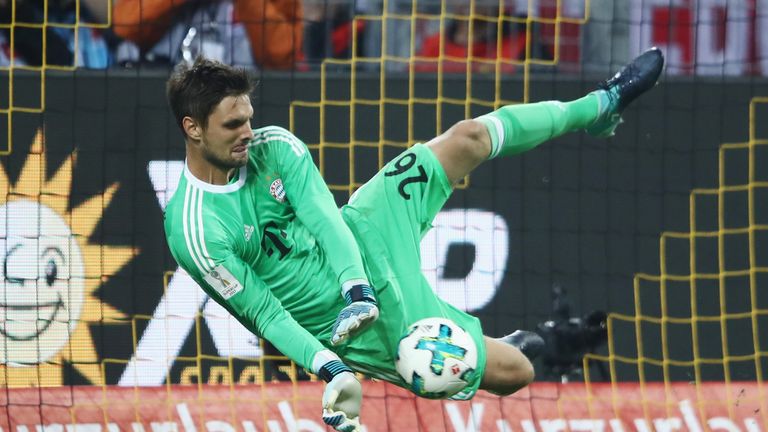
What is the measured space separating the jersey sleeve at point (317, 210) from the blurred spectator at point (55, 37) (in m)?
2.74

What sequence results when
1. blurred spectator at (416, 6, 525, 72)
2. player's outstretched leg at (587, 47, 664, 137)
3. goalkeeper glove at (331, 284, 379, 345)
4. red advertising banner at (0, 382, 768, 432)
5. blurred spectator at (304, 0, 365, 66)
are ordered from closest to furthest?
goalkeeper glove at (331, 284, 379, 345), player's outstretched leg at (587, 47, 664, 137), red advertising banner at (0, 382, 768, 432), blurred spectator at (304, 0, 365, 66), blurred spectator at (416, 6, 525, 72)

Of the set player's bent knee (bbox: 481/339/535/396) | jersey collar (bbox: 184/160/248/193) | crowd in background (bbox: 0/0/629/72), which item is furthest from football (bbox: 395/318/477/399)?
crowd in background (bbox: 0/0/629/72)

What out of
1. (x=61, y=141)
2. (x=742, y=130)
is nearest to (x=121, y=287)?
(x=61, y=141)

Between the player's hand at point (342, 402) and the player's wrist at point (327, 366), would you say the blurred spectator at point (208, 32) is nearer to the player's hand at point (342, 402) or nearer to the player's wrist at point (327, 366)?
the player's wrist at point (327, 366)

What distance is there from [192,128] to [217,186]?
235 mm

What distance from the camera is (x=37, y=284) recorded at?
7281 mm

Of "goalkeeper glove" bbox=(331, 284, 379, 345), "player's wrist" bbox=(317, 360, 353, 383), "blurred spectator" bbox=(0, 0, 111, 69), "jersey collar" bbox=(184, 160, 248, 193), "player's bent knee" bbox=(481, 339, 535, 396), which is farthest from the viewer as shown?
"blurred spectator" bbox=(0, 0, 111, 69)

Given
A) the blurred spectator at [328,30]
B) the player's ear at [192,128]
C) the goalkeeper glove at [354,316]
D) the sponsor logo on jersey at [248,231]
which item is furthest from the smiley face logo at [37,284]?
the goalkeeper glove at [354,316]

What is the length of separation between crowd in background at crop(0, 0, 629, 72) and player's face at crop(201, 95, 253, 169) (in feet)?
8.59

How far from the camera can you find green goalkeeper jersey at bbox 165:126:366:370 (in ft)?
15.8

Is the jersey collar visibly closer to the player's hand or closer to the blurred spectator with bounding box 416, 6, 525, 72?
the player's hand

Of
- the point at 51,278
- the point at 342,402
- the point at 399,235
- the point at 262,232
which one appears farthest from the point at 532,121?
the point at 51,278

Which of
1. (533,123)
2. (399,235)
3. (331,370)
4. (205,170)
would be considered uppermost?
(533,123)

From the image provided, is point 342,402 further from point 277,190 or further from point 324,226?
point 277,190
